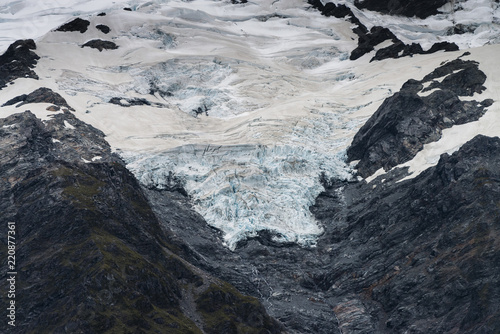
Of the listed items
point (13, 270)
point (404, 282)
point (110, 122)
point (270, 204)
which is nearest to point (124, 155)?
point (110, 122)

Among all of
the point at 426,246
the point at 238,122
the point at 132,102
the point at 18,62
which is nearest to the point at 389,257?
the point at 426,246

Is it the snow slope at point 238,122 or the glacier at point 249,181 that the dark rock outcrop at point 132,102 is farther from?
the glacier at point 249,181

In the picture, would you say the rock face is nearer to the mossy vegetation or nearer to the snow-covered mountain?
the mossy vegetation

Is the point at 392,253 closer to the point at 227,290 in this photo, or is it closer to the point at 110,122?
the point at 227,290

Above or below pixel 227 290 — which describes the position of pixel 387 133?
above

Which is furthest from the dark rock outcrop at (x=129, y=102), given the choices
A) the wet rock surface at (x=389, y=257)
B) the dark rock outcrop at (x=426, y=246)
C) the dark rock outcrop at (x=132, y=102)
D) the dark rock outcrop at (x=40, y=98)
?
the dark rock outcrop at (x=426, y=246)

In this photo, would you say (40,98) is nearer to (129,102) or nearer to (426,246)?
(129,102)
